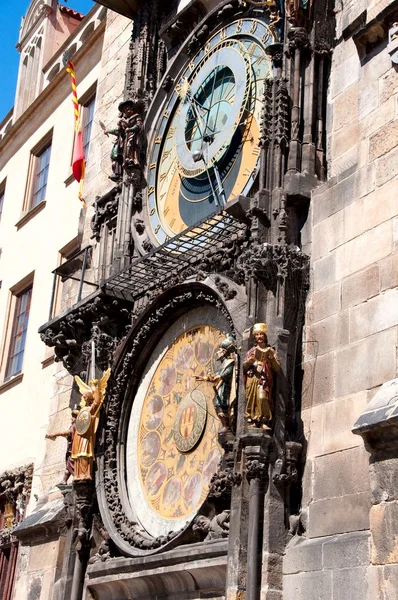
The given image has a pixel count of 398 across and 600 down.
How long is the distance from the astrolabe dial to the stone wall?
1.36 meters

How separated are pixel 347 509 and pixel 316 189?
2.75m

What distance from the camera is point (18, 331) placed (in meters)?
15.4

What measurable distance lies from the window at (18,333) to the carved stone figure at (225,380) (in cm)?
733

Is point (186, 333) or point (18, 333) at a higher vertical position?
point (18, 333)

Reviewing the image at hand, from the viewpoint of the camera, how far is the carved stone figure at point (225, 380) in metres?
7.83

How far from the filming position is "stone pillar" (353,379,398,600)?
18.4 feet

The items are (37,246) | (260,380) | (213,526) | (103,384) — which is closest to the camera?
(260,380)

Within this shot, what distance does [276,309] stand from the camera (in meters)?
7.69

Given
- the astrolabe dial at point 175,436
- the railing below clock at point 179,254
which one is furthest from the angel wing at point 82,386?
the railing below clock at point 179,254

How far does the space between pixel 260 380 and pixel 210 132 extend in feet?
12.0

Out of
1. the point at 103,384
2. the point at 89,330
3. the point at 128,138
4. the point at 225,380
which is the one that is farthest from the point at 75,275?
the point at 225,380

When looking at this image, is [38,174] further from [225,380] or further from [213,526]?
[213,526]

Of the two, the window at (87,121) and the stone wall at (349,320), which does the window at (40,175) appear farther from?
the stone wall at (349,320)

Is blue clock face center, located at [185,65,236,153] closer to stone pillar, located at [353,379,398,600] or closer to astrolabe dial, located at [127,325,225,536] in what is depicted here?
astrolabe dial, located at [127,325,225,536]
